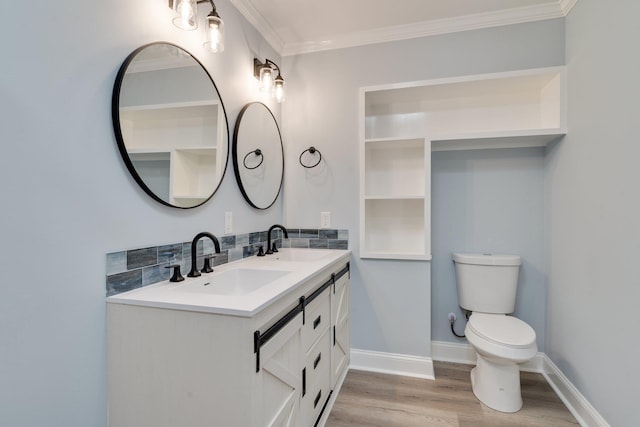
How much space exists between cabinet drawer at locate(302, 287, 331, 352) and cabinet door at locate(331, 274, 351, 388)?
0.11 metres

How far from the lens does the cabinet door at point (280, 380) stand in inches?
40.2

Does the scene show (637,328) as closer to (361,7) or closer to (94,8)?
(361,7)

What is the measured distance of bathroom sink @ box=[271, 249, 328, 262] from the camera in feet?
7.24

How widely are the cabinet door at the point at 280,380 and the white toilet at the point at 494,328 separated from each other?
1.21m

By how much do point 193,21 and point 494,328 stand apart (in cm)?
235

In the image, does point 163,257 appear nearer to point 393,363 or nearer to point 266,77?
point 266,77

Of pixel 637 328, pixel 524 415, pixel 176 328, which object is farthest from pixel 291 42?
pixel 524 415

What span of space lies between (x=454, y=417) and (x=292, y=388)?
1125 millimetres

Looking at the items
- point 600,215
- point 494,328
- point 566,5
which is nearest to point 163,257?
point 494,328

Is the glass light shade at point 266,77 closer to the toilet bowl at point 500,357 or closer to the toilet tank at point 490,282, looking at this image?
the toilet tank at point 490,282

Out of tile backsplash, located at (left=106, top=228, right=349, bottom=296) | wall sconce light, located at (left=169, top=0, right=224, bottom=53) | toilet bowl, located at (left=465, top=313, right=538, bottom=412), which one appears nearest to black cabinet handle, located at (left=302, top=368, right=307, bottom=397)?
tile backsplash, located at (left=106, top=228, right=349, bottom=296)

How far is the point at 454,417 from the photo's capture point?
5.80ft

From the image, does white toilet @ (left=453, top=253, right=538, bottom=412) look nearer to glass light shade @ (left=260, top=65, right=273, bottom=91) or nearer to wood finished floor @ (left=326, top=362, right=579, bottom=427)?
wood finished floor @ (left=326, top=362, right=579, bottom=427)

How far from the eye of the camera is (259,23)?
2.12 meters
